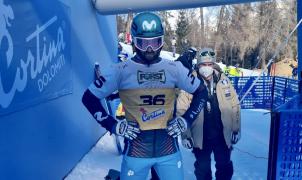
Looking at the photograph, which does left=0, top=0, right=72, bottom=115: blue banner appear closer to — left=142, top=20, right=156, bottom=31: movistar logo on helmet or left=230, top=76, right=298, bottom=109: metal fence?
left=142, top=20, right=156, bottom=31: movistar logo on helmet

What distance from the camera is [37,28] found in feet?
12.7

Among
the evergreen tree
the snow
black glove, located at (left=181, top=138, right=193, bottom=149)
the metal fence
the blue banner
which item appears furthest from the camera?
the evergreen tree

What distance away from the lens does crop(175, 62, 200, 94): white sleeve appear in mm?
2982

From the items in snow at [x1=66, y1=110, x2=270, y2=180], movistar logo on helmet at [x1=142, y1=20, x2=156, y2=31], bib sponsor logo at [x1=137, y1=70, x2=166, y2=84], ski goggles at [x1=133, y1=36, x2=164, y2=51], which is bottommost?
snow at [x1=66, y1=110, x2=270, y2=180]

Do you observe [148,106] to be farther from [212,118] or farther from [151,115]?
[212,118]

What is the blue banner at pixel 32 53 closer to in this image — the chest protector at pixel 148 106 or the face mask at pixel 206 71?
the chest protector at pixel 148 106

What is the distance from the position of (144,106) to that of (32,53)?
56.3 inches

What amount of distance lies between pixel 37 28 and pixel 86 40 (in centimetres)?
258

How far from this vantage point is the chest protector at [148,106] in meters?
2.89

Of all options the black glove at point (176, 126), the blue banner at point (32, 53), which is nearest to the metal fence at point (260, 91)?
the blue banner at point (32, 53)

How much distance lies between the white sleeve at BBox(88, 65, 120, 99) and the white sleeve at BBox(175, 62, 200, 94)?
0.48 metres

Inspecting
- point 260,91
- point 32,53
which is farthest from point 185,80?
point 260,91

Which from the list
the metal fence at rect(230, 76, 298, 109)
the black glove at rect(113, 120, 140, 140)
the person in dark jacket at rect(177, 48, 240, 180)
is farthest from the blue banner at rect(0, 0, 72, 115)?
the metal fence at rect(230, 76, 298, 109)

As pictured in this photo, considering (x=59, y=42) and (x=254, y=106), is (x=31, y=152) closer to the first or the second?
(x=59, y=42)
